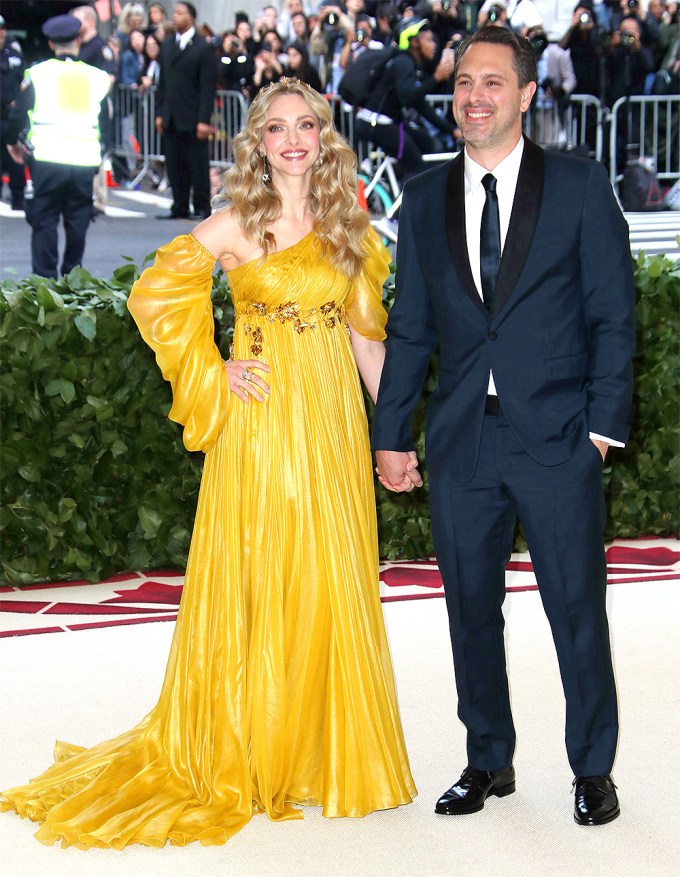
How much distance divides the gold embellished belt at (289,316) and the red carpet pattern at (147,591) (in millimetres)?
1758

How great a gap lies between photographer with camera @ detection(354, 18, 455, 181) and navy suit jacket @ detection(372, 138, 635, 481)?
726 centimetres

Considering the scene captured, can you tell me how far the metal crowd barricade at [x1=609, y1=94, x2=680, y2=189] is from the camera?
10.4 m

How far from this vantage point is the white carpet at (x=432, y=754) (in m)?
2.95

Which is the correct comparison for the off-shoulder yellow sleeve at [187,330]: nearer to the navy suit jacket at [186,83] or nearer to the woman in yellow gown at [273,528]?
the woman in yellow gown at [273,528]

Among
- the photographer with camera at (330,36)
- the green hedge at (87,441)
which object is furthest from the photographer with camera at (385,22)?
the green hedge at (87,441)

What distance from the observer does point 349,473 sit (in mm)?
3246

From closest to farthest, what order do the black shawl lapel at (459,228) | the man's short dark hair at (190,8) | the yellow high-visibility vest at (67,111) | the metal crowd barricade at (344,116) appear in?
the black shawl lapel at (459,228) < the yellow high-visibility vest at (67,111) < the man's short dark hair at (190,8) < the metal crowd barricade at (344,116)

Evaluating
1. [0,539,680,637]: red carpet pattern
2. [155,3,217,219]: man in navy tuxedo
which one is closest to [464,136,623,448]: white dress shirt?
[0,539,680,637]: red carpet pattern

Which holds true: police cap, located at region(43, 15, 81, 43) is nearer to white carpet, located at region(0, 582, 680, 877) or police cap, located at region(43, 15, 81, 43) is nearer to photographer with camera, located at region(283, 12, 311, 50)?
photographer with camera, located at region(283, 12, 311, 50)

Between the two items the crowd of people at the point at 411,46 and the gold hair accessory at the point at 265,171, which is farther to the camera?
the crowd of people at the point at 411,46

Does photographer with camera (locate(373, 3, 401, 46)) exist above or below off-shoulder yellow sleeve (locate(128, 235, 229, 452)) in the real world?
above

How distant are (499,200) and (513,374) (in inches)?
15.9

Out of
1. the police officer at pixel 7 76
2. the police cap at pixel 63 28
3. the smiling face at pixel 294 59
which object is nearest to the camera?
the police cap at pixel 63 28

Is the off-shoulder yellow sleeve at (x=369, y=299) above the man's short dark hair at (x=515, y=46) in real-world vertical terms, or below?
below
